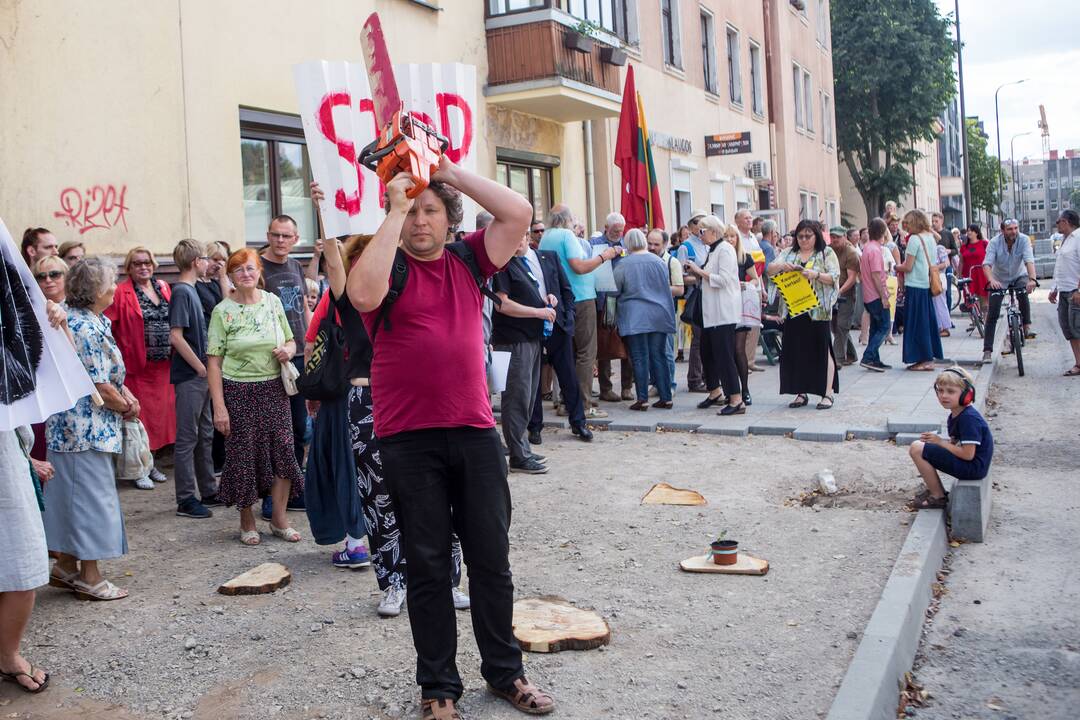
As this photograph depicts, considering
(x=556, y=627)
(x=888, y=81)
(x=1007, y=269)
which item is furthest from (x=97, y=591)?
(x=888, y=81)

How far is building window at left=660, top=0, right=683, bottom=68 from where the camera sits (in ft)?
72.7

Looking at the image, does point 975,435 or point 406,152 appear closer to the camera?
point 406,152

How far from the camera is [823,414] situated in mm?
10664

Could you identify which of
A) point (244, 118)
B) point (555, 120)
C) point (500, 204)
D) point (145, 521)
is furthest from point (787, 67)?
point (500, 204)

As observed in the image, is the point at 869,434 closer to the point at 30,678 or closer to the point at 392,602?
the point at 392,602

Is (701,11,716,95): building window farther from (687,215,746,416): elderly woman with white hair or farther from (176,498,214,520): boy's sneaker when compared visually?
(176,498,214,520): boy's sneaker

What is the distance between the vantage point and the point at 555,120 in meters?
17.4

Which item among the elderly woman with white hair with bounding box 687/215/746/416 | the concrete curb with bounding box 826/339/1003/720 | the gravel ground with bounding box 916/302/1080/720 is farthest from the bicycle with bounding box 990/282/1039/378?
the concrete curb with bounding box 826/339/1003/720

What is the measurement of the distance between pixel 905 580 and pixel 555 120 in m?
13.2

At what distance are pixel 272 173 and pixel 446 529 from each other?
8473 millimetres

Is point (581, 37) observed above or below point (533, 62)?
above

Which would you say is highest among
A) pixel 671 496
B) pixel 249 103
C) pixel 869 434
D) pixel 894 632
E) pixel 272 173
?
pixel 249 103

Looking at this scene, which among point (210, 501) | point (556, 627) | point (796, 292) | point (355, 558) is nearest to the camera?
point (556, 627)

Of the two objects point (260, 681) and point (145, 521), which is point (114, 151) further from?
point (260, 681)
